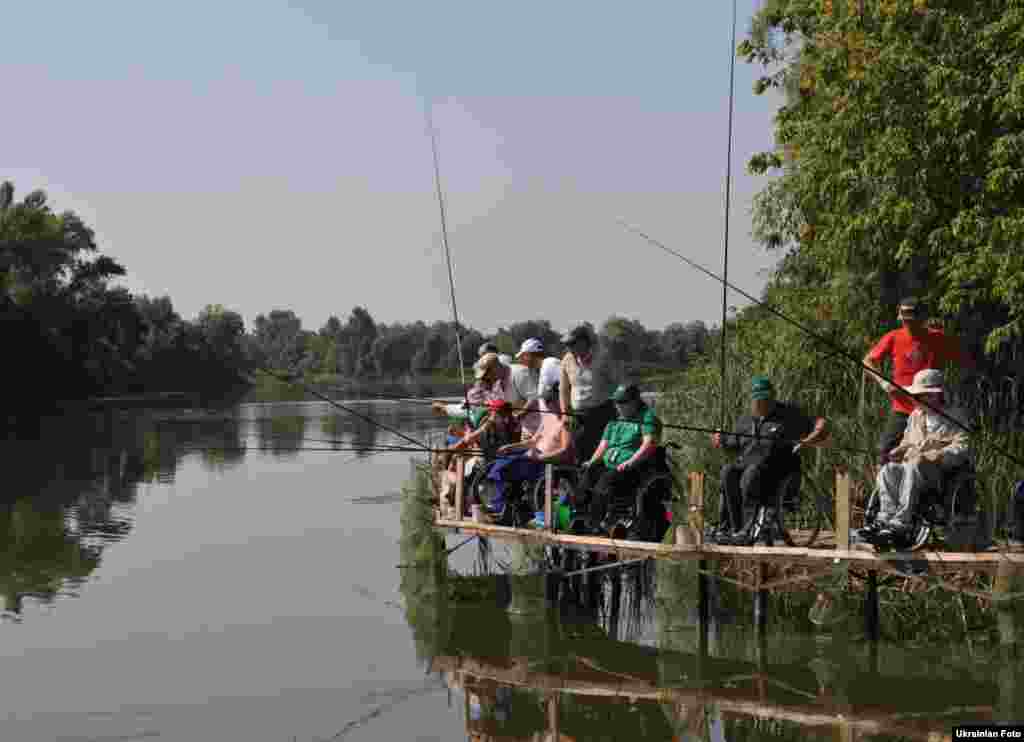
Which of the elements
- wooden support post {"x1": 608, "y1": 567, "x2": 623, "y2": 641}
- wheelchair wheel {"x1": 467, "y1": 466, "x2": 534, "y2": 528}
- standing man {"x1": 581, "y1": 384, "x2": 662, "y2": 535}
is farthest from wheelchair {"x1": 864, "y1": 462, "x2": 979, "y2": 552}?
wooden support post {"x1": 608, "y1": 567, "x2": 623, "y2": 641}

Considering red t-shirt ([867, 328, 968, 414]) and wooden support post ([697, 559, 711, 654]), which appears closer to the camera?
red t-shirt ([867, 328, 968, 414])

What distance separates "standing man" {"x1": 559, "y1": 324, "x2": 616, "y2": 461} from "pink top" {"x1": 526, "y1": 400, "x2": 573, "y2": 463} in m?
0.20

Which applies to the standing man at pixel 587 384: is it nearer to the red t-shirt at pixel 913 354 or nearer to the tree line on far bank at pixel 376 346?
the red t-shirt at pixel 913 354

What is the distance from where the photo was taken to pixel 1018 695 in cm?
1019

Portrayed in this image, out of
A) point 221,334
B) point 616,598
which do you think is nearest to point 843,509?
point 616,598

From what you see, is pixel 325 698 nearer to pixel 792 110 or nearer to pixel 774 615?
pixel 774 615

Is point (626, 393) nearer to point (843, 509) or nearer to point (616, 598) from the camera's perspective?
point (843, 509)

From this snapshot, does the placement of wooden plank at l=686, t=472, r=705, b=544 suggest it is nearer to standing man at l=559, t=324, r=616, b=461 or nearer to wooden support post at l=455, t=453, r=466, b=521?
standing man at l=559, t=324, r=616, b=461

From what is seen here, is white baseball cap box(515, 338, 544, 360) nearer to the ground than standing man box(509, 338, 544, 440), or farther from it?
farther from it

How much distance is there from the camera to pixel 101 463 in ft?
116

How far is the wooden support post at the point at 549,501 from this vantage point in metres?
12.0

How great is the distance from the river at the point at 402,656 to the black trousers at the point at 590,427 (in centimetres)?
125

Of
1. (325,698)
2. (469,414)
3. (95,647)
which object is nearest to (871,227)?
(469,414)

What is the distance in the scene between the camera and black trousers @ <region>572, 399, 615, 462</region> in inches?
469
